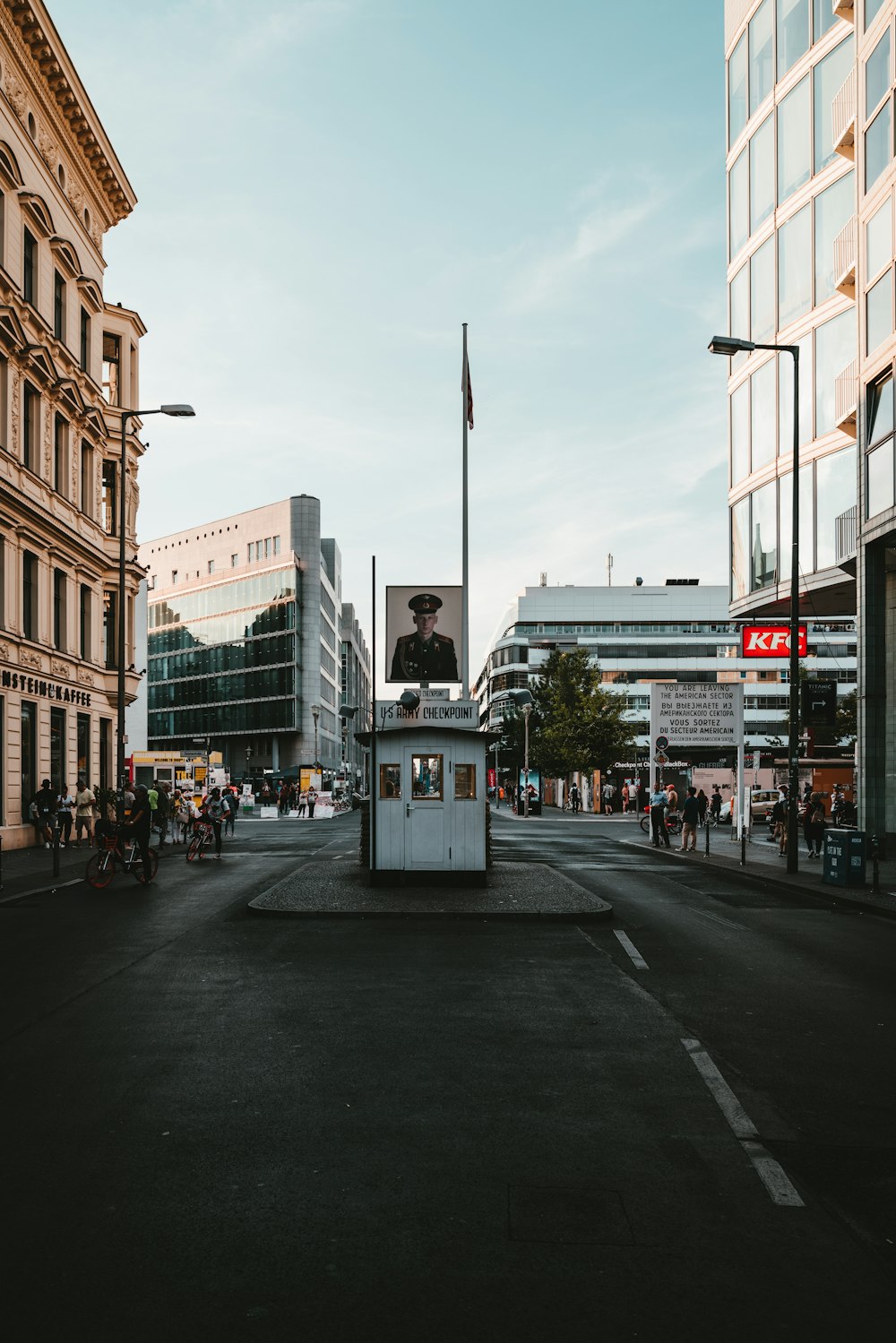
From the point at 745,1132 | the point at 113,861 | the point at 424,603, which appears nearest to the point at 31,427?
the point at 113,861

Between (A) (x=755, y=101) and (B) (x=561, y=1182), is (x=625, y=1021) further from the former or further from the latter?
(A) (x=755, y=101)

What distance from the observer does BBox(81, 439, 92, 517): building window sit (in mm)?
38281

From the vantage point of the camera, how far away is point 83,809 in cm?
3503

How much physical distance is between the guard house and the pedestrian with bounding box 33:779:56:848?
14188 millimetres

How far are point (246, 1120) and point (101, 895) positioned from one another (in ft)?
46.3

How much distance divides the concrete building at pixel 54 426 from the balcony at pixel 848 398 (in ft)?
69.7

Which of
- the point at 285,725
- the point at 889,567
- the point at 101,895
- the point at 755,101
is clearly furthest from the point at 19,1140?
the point at 285,725

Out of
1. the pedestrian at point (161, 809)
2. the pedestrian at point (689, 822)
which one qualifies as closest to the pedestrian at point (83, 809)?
the pedestrian at point (161, 809)

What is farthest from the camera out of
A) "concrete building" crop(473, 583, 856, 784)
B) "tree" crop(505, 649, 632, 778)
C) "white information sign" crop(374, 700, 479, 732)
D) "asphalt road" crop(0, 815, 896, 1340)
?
"concrete building" crop(473, 583, 856, 784)

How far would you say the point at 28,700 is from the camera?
105ft

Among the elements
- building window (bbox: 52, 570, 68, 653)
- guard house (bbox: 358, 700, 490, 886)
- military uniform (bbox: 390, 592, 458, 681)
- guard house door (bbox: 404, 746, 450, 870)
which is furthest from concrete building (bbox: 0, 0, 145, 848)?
guard house door (bbox: 404, 746, 450, 870)

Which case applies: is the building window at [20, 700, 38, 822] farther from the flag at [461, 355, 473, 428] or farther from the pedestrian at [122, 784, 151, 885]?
the flag at [461, 355, 473, 428]

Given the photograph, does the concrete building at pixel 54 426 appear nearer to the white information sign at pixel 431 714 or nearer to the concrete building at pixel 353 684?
the white information sign at pixel 431 714

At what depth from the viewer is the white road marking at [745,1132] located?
205 inches
